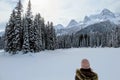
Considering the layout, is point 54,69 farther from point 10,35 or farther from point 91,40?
point 91,40

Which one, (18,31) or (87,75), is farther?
(18,31)

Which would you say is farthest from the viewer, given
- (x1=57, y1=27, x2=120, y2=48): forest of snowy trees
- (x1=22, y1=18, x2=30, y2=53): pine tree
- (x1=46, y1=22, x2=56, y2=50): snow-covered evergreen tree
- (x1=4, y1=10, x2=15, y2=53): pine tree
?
(x1=57, y1=27, x2=120, y2=48): forest of snowy trees

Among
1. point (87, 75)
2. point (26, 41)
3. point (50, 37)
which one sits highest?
point (50, 37)

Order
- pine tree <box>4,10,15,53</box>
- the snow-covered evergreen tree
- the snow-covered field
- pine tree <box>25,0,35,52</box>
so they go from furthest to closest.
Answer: the snow-covered evergreen tree
pine tree <box>25,0,35,52</box>
pine tree <box>4,10,15,53</box>
the snow-covered field

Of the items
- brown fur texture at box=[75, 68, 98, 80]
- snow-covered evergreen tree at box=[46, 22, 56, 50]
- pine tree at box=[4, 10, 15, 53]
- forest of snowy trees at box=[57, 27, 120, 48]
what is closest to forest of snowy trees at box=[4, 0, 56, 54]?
pine tree at box=[4, 10, 15, 53]

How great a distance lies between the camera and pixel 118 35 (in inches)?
4476

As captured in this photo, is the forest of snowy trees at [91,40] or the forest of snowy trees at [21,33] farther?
the forest of snowy trees at [91,40]

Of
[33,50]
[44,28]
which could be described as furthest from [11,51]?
[44,28]

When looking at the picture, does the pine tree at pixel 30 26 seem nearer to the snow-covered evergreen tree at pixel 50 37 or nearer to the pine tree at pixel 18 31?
the pine tree at pixel 18 31

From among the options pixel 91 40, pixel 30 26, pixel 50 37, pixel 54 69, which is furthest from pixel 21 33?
pixel 91 40

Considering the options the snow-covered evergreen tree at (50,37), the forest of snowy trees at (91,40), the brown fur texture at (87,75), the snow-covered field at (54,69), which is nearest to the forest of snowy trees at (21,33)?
the snow-covered evergreen tree at (50,37)

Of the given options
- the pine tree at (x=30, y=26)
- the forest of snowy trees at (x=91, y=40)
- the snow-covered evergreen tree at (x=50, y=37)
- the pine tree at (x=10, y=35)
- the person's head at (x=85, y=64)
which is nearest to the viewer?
the person's head at (x=85, y=64)

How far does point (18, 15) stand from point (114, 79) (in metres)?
38.3

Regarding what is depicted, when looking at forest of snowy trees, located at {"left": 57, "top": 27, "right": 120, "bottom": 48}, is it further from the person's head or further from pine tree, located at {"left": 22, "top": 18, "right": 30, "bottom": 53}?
the person's head
